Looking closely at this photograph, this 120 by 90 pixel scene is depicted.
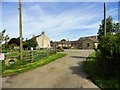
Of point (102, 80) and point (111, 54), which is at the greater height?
point (111, 54)

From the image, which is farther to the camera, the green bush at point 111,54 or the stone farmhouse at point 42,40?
the stone farmhouse at point 42,40

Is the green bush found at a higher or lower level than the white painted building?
lower

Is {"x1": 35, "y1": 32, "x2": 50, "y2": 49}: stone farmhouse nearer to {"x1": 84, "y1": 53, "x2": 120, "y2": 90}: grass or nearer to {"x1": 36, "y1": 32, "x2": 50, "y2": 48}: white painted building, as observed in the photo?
{"x1": 36, "y1": 32, "x2": 50, "y2": 48}: white painted building

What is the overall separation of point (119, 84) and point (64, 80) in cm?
343

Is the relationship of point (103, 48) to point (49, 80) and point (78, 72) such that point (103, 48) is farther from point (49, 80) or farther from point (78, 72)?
point (49, 80)

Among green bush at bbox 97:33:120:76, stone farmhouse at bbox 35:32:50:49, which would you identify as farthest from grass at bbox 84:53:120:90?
stone farmhouse at bbox 35:32:50:49

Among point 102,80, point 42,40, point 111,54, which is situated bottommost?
point 102,80

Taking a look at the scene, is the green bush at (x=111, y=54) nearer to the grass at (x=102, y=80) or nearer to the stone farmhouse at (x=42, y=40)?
the grass at (x=102, y=80)

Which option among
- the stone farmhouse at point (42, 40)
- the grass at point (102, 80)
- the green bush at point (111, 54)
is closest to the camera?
A: the grass at point (102, 80)

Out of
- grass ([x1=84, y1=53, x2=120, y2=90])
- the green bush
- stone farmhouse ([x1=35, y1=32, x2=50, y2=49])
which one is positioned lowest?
grass ([x1=84, y1=53, x2=120, y2=90])

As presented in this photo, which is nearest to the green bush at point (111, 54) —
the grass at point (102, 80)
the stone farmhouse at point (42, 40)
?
the grass at point (102, 80)

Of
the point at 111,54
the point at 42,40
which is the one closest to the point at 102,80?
the point at 111,54

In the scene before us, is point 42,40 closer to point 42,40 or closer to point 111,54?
point 42,40

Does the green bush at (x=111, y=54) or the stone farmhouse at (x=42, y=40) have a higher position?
the stone farmhouse at (x=42, y=40)
